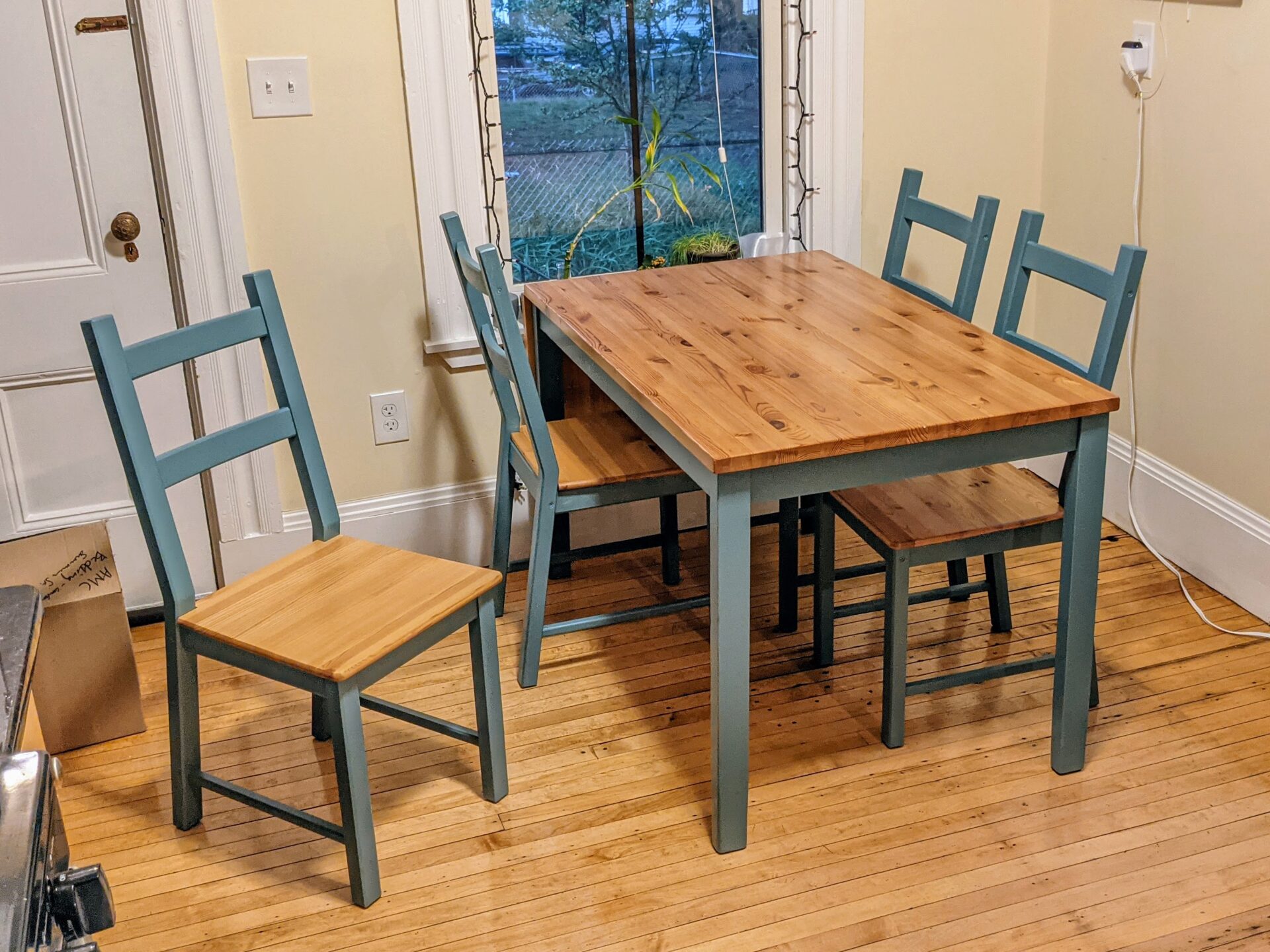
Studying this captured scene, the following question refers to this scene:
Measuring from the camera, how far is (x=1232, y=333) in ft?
9.22

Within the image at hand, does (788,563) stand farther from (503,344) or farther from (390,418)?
(390,418)

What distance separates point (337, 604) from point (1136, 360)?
2.03m

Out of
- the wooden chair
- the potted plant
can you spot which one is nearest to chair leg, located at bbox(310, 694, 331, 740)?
the wooden chair

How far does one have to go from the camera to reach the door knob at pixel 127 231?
8.95 feet

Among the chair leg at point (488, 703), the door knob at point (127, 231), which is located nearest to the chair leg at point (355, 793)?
the chair leg at point (488, 703)

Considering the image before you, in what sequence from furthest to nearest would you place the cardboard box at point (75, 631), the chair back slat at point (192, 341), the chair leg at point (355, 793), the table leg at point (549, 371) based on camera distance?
the table leg at point (549, 371) < the cardboard box at point (75, 631) < the chair back slat at point (192, 341) < the chair leg at point (355, 793)

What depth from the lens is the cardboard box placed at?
2439 millimetres

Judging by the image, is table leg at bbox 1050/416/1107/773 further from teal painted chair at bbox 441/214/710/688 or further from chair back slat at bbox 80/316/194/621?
chair back slat at bbox 80/316/194/621

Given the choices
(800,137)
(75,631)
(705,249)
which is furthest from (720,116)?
(75,631)

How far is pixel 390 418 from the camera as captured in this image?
3053 mm

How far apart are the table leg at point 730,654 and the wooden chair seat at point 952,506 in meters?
0.40

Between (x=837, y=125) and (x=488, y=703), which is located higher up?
(x=837, y=125)

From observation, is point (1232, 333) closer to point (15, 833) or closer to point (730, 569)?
point (730, 569)

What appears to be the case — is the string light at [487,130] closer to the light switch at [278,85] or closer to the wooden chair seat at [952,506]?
the light switch at [278,85]
